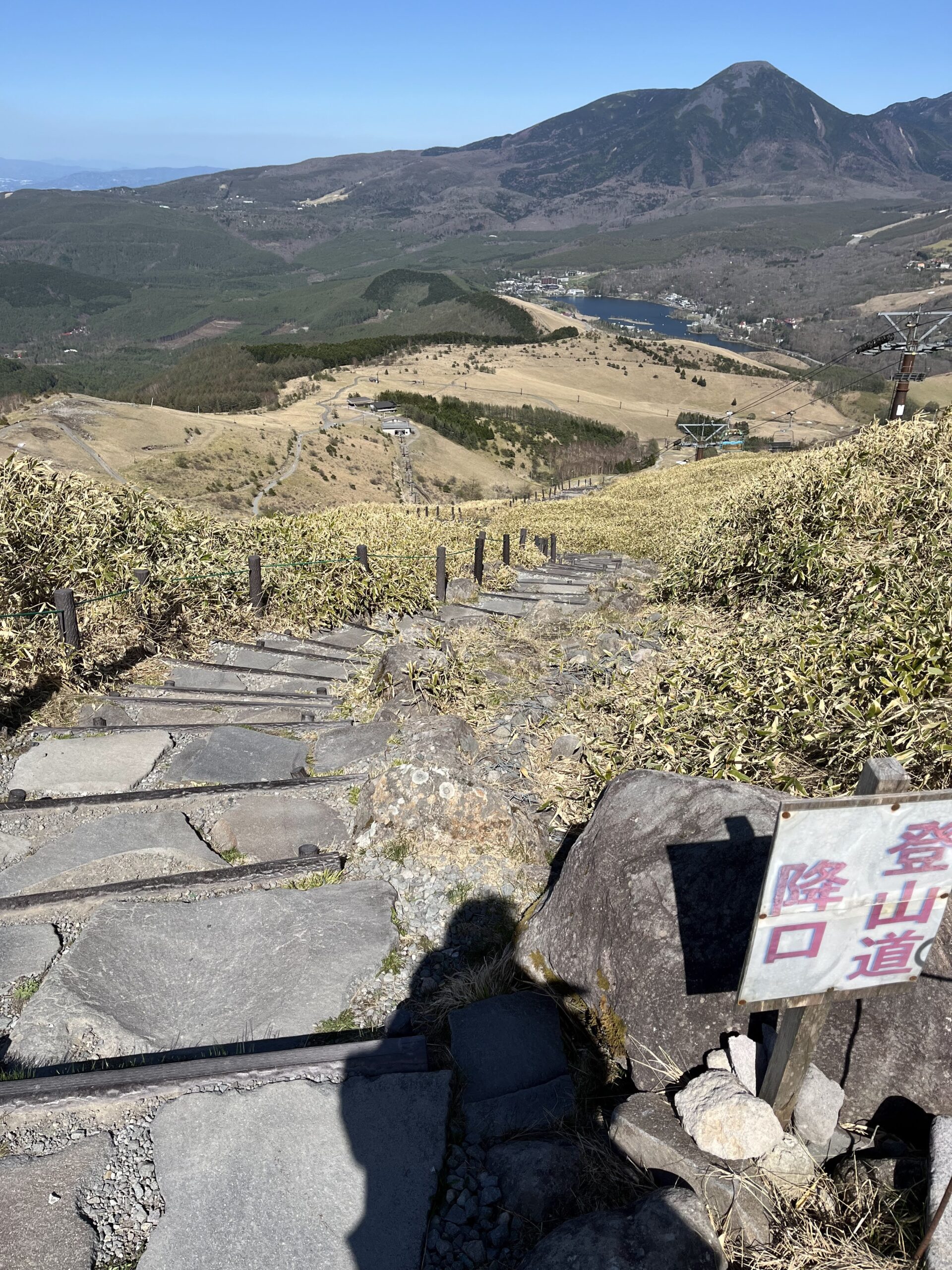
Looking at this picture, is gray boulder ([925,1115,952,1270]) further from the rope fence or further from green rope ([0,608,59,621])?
green rope ([0,608,59,621])

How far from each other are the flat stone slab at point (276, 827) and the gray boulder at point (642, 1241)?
11.6 ft

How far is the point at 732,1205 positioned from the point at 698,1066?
60 cm

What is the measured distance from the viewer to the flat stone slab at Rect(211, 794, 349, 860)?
19.6 ft

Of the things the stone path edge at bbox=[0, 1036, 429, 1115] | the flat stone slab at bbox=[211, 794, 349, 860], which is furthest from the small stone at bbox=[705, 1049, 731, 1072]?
the flat stone slab at bbox=[211, 794, 349, 860]

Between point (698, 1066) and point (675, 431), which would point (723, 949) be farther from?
point (675, 431)

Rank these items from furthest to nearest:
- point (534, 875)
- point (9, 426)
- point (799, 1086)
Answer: point (9, 426) < point (534, 875) < point (799, 1086)

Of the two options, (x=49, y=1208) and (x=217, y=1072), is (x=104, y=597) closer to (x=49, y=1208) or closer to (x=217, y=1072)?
(x=217, y=1072)

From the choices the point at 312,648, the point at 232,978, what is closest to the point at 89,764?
the point at 232,978

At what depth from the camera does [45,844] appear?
581cm

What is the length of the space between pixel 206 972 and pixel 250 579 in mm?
Result: 8245

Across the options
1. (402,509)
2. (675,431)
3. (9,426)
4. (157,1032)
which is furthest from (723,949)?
(675,431)

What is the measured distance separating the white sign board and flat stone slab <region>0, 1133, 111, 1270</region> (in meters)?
2.87

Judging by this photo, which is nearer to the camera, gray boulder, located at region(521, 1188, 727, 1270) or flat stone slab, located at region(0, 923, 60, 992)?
gray boulder, located at region(521, 1188, 727, 1270)

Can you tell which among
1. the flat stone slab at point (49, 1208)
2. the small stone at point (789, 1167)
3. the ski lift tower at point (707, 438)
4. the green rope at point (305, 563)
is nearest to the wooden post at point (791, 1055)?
Answer: the small stone at point (789, 1167)
